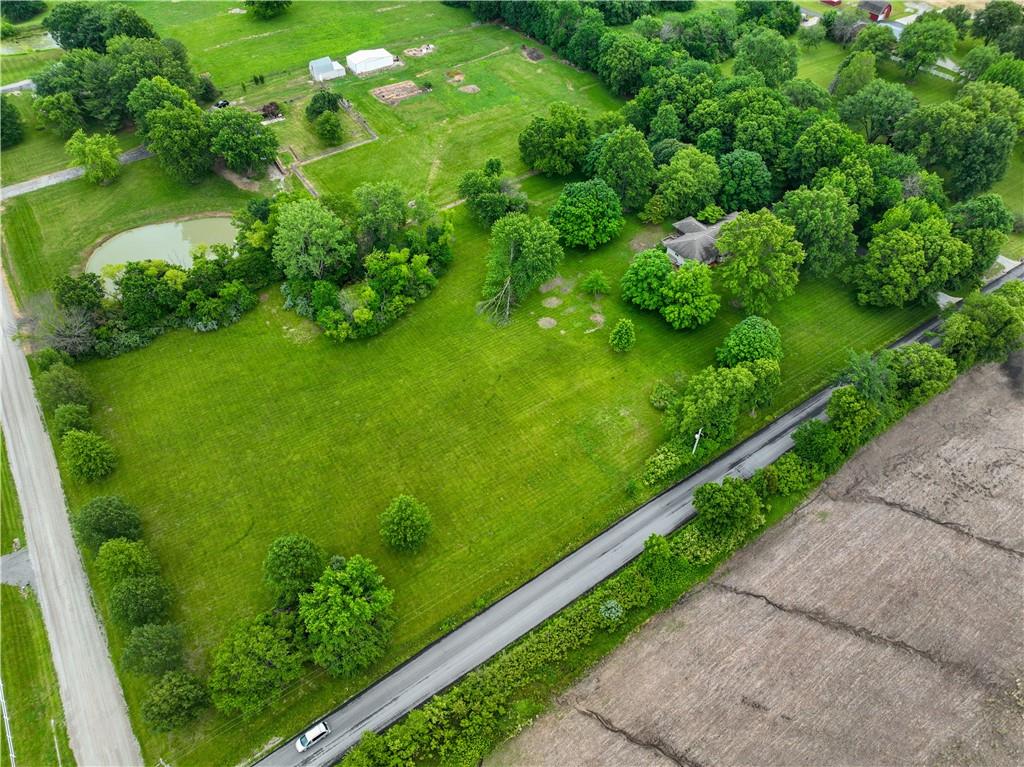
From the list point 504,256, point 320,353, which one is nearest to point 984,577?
point 504,256

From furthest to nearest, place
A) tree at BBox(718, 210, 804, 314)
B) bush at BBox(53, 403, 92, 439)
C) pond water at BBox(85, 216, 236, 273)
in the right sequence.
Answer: pond water at BBox(85, 216, 236, 273)
tree at BBox(718, 210, 804, 314)
bush at BBox(53, 403, 92, 439)

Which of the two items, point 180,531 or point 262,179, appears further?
point 262,179

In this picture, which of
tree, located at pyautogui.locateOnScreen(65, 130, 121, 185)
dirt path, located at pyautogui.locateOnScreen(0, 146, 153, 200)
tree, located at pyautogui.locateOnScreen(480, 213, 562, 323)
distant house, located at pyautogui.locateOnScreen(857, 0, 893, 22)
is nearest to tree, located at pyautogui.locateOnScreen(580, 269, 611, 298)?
tree, located at pyautogui.locateOnScreen(480, 213, 562, 323)

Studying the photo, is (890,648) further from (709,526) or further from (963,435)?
(963,435)

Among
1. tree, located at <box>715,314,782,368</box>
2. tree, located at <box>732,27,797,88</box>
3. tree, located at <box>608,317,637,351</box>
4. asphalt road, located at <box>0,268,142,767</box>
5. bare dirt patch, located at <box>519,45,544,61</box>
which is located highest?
tree, located at <box>732,27,797,88</box>

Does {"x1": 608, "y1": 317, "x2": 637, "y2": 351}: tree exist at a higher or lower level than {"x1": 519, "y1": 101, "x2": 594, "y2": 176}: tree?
lower

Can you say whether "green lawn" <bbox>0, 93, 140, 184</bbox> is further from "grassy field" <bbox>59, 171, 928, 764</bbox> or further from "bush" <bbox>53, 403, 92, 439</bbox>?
"bush" <bbox>53, 403, 92, 439</bbox>

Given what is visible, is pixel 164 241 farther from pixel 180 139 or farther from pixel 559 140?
pixel 559 140
